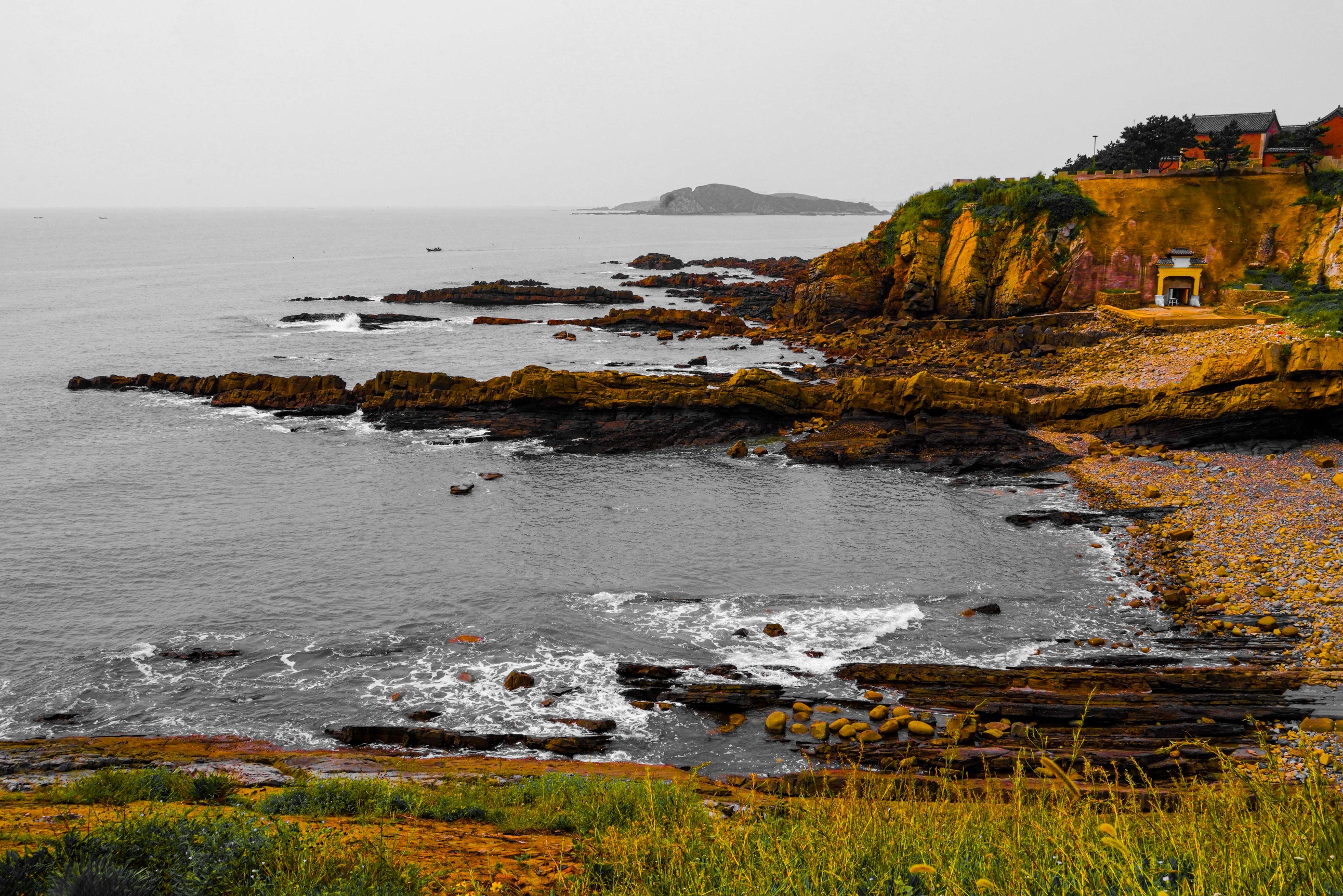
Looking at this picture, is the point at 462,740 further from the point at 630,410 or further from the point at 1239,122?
the point at 1239,122

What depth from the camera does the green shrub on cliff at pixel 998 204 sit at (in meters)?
57.1

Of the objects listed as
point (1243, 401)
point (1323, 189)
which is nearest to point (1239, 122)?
point (1323, 189)

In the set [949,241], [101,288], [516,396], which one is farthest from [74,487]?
[101,288]

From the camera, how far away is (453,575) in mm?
25578

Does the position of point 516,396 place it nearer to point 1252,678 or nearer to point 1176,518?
point 1176,518

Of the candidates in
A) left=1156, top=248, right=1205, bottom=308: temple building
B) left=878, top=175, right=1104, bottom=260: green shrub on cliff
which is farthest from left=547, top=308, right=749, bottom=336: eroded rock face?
left=1156, top=248, right=1205, bottom=308: temple building

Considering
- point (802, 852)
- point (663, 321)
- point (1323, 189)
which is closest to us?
point (802, 852)

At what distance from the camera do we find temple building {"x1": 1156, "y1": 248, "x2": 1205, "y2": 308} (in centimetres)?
5262

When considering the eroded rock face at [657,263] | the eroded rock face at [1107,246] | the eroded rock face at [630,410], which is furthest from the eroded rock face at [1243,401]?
the eroded rock face at [657,263]

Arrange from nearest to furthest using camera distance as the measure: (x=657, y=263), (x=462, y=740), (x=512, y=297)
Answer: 1. (x=462, y=740)
2. (x=512, y=297)
3. (x=657, y=263)

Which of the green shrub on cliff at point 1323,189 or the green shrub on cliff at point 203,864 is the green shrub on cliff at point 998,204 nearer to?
the green shrub on cliff at point 1323,189

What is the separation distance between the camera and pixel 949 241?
61688 millimetres

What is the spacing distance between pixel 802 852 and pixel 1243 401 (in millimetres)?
33738

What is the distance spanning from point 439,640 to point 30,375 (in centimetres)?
4835
